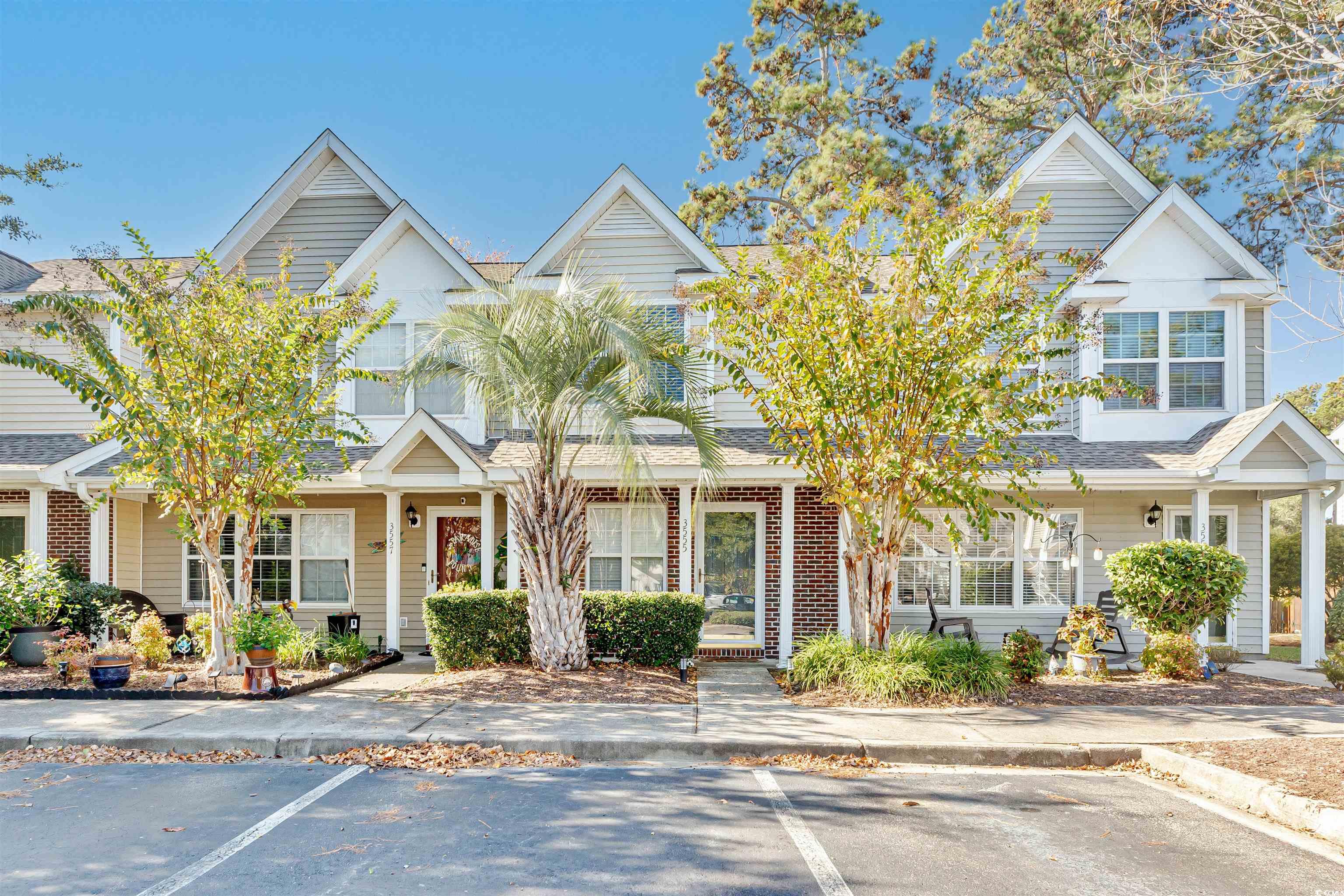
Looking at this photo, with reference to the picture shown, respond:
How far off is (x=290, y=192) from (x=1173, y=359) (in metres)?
15.0

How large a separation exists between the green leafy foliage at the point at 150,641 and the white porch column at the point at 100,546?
96.1 inches

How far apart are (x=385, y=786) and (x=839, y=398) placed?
19.0 feet

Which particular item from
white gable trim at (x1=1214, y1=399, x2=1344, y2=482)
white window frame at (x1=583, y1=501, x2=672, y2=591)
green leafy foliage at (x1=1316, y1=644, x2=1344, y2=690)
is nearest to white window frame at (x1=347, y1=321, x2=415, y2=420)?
white window frame at (x1=583, y1=501, x2=672, y2=591)

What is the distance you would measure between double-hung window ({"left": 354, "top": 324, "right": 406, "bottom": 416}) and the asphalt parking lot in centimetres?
756

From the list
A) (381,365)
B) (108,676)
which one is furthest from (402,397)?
(108,676)

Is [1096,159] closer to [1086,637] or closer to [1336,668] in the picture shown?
[1086,637]

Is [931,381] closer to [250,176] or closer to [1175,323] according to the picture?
[1175,323]

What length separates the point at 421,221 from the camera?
13477 mm

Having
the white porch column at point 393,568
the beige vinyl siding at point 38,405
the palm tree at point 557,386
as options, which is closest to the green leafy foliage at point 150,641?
the white porch column at point 393,568

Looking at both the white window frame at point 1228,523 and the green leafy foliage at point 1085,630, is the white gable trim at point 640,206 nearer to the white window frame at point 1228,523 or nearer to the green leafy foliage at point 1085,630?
the green leafy foliage at point 1085,630

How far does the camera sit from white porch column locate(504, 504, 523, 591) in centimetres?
1131

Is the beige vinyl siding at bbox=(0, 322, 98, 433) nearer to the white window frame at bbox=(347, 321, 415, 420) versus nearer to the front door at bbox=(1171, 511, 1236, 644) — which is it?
the white window frame at bbox=(347, 321, 415, 420)

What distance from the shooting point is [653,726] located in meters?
7.66

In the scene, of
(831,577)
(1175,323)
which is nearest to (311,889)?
(831,577)
